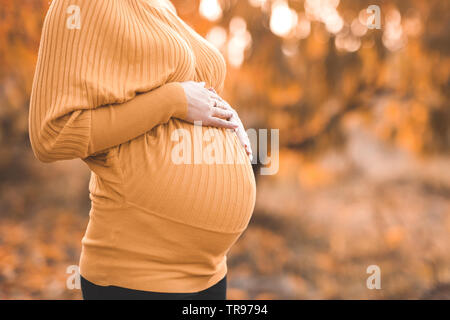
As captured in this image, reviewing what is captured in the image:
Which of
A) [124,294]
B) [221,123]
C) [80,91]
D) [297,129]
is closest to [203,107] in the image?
[221,123]

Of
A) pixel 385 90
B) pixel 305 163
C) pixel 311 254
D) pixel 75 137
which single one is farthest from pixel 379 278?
pixel 75 137

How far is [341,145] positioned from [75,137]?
301 centimetres

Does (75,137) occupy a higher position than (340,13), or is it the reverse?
(340,13)

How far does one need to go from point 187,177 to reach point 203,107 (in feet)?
0.59

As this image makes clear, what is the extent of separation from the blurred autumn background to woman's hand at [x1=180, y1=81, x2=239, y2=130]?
2.09m

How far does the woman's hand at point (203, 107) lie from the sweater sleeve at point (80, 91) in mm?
108

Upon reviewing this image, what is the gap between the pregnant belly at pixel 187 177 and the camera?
889 millimetres

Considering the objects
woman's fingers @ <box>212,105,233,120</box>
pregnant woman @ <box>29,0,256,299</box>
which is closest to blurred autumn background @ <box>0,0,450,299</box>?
woman's fingers @ <box>212,105,233,120</box>

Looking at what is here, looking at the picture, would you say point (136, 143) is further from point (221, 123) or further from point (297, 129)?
point (297, 129)

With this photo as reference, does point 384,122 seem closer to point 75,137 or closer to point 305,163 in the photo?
point 305,163

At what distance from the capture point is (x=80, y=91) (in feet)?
2.66

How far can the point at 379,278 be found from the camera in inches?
143

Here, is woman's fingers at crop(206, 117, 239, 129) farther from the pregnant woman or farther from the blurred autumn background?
the blurred autumn background

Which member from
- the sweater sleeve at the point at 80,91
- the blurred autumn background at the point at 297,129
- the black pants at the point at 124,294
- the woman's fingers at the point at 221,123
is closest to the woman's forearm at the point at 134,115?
the sweater sleeve at the point at 80,91
